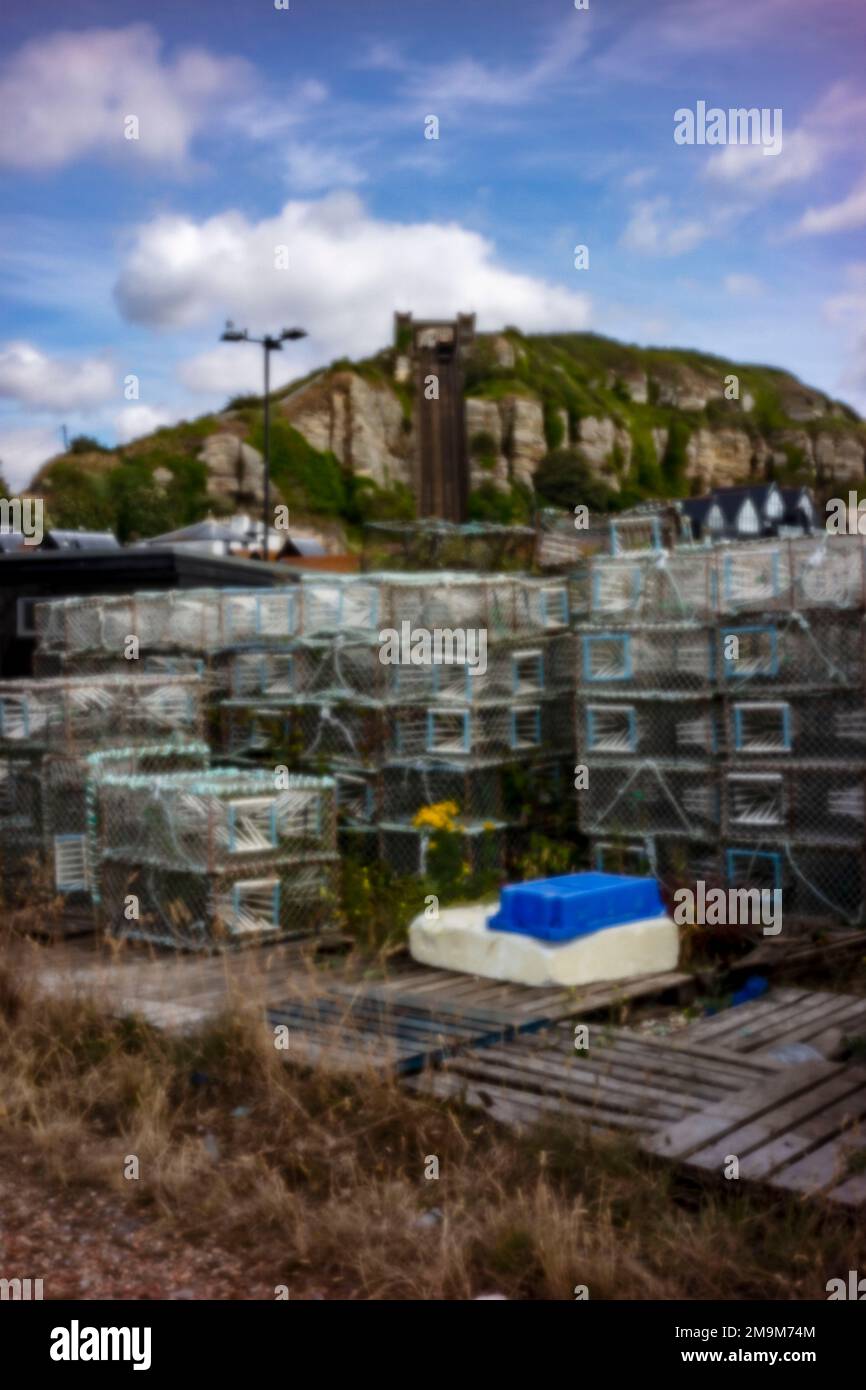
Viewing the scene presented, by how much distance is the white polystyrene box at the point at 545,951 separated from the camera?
7508mm

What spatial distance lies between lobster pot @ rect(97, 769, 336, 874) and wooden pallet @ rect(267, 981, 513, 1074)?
1.33 m

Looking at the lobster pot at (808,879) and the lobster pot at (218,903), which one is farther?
the lobster pot at (808,879)

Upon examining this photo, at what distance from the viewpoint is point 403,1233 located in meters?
4.48

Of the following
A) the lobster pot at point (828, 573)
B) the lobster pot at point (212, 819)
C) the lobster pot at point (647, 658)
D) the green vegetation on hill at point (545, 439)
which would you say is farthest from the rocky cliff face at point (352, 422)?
the lobster pot at point (212, 819)

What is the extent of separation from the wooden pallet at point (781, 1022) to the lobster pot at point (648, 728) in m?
2.37

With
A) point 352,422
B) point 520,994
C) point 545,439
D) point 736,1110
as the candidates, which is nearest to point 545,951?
point 520,994

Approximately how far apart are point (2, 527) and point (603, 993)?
19.5m

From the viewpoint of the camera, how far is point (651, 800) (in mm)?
9969

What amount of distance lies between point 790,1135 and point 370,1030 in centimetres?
224

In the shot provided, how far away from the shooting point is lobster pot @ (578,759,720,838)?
9.63 m

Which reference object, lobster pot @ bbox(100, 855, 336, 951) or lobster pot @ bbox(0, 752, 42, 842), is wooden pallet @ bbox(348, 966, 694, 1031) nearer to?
lobster pot @ bbox(100, 855, 336, 951)

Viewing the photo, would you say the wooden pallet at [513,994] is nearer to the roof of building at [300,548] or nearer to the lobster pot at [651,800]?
the lobster pot at [651,800]

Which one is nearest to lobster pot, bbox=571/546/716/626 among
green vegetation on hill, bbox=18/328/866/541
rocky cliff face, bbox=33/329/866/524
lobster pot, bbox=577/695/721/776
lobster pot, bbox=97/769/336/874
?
lobster pot, bbox=577/695/721/776

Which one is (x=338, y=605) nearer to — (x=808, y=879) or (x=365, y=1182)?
(x=808, y=879)
